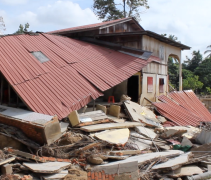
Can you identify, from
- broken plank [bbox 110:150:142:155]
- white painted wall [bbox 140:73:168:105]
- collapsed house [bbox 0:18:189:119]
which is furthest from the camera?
white painted wall [bbox 140:73:168:105]

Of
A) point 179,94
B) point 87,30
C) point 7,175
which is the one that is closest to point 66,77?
point 7,175

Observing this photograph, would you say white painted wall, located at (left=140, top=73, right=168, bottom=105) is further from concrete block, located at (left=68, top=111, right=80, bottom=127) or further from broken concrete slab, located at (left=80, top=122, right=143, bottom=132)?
concrete block, located at (left=68, top=111, right=80, bottom=127)

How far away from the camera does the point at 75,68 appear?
965cm

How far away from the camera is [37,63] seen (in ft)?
28.8

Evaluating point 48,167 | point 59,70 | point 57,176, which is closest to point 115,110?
point 59,70

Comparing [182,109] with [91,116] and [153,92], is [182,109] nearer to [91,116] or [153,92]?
[153,92]

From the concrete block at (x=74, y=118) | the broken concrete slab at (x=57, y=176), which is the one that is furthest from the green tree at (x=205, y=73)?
the broken concrete slab at (x=57, y=176)

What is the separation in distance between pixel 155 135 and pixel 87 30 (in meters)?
8.66


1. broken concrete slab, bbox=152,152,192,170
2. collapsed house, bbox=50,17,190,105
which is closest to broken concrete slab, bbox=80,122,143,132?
broken concrete slab, bbox=152,152,192,170

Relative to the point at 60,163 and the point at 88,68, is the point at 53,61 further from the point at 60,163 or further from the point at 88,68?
the point at 60,163

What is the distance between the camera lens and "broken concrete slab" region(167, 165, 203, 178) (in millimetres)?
5618

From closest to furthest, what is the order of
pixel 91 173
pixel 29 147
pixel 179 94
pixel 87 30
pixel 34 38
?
pixel 91 173 → pixel 29 147 → pixel 34 38 → pixel 87 30 → pixel 179 94

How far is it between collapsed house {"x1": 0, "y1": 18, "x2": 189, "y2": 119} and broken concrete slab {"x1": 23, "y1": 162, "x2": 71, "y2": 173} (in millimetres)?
1716

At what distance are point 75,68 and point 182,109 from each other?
6.91m
